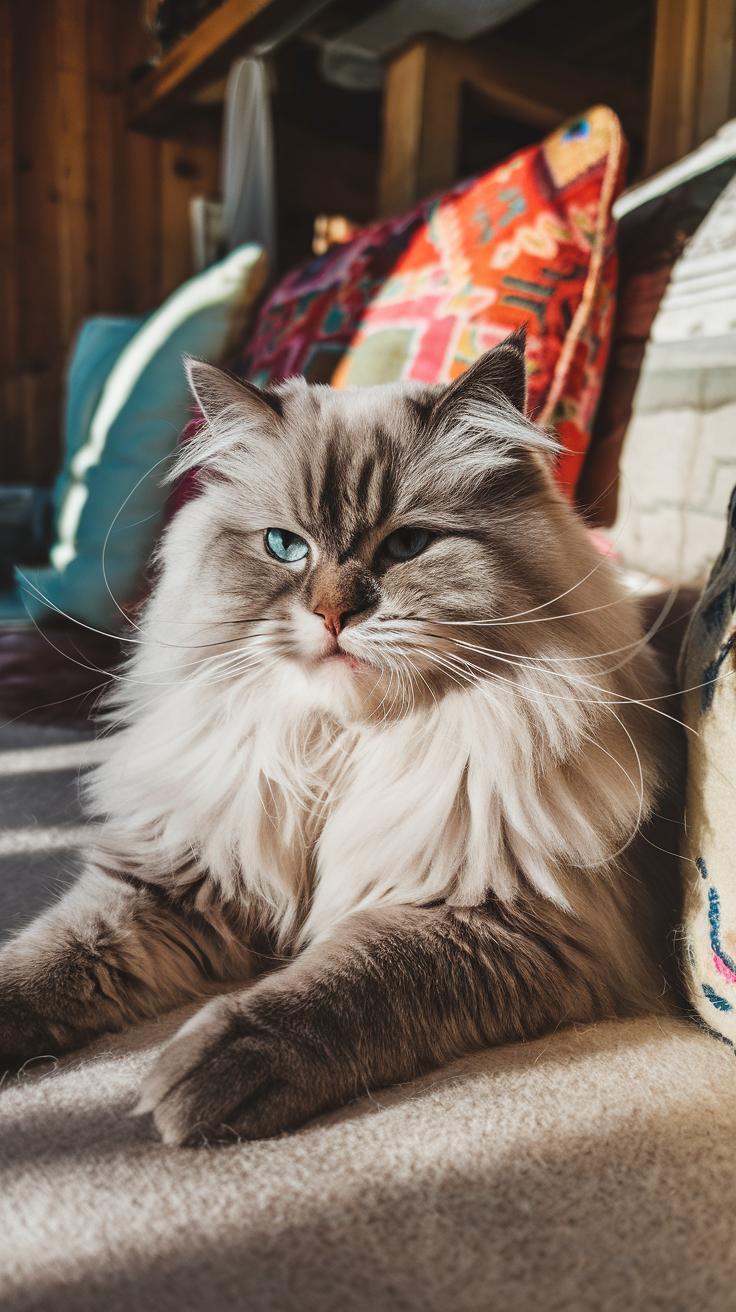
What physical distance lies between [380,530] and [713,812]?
0.43 metres

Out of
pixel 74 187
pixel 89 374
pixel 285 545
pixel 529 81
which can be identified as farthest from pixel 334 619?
pixel 74 187

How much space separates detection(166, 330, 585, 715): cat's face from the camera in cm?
93

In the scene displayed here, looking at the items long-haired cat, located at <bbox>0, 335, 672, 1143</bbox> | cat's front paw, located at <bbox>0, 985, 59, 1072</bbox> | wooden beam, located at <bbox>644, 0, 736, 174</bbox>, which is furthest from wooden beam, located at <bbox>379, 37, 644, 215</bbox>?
cat's front paw, located at <bbox>0, 985, 59, 1072</bbox>

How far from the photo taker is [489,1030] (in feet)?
2.78

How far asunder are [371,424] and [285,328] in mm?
1128

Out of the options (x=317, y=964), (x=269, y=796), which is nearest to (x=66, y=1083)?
(x=317, y=964)

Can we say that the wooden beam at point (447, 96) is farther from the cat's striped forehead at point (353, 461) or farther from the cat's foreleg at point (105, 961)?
the cat's foreleg at point (105, 961)

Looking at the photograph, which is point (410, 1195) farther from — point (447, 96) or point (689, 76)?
point (447, 96)

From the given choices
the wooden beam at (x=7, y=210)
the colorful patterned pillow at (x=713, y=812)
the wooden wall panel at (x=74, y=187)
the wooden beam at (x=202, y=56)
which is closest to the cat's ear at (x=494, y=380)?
the colorful patterned pillow at (x=713, y=812)

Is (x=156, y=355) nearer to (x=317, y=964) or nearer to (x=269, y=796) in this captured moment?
(x=269, y=796)

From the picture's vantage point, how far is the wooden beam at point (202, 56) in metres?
2.82

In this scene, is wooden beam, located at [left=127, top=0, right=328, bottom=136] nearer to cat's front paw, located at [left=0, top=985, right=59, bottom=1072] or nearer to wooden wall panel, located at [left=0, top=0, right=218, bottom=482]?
wooden wall panel, located at [left=0, top=0, right=218, bottom=482]

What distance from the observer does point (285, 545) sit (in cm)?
104

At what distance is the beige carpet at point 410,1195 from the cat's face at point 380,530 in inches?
15.4
